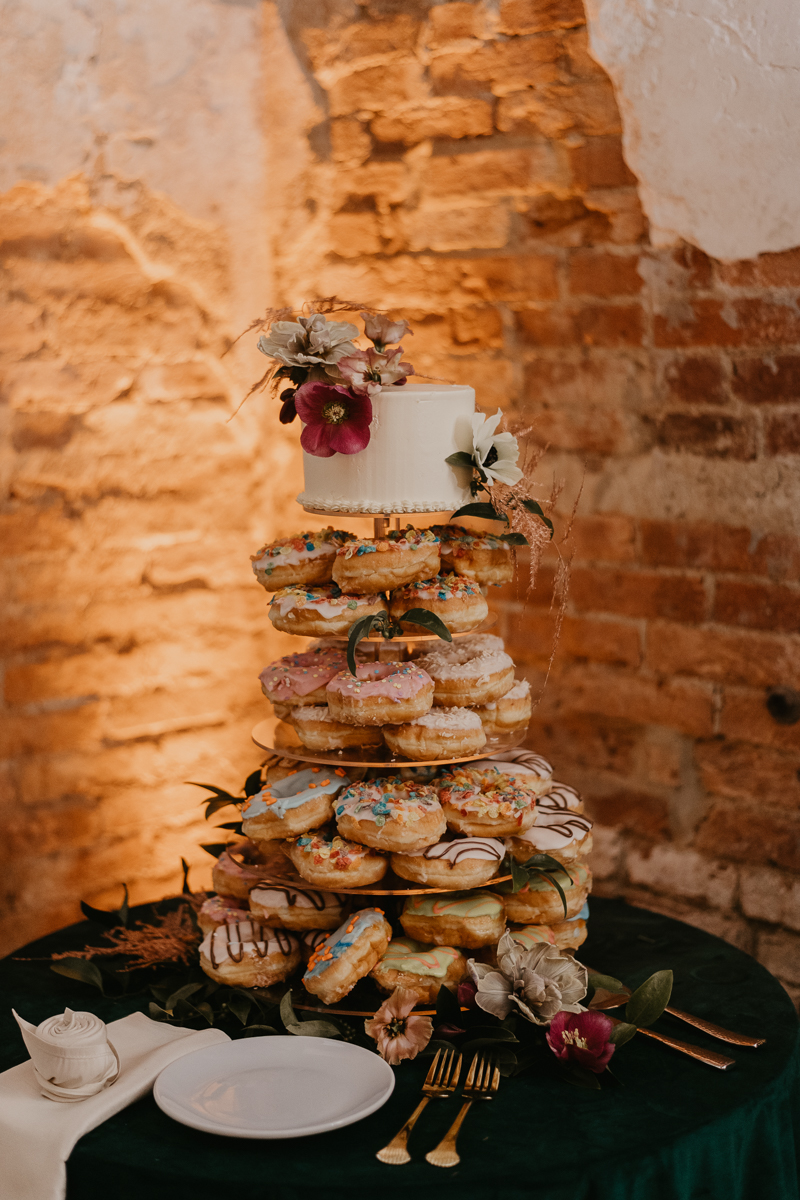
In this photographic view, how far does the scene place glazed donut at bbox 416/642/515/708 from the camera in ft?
4.99

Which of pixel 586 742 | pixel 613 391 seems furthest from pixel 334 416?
pixel 586 742

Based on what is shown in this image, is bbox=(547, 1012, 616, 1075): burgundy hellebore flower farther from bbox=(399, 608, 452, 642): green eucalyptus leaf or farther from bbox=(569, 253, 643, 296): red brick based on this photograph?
bbox=(569, 253, 643, 296): red brick

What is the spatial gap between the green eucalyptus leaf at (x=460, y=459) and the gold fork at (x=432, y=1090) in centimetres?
76

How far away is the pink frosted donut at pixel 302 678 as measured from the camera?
1523mm

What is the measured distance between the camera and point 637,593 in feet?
6.70

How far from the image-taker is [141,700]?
228cm

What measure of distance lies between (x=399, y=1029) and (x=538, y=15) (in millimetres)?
1727

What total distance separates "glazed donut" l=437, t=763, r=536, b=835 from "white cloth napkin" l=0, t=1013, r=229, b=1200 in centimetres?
44

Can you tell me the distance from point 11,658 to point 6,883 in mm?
430

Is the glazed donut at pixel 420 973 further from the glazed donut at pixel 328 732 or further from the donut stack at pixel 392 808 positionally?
the glazed donut at pixel 328 732

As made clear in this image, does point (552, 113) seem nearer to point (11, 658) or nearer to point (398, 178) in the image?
point (398, 178)

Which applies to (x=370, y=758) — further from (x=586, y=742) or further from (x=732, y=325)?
(x=732, y=325)

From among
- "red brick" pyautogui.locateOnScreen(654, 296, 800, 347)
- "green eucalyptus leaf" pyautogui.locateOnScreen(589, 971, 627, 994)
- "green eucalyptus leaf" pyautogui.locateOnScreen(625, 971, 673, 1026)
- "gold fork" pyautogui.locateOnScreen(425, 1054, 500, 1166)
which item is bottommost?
"gold fork" pyautogui.locateOnScreen(425, 1054, 500, 1166)

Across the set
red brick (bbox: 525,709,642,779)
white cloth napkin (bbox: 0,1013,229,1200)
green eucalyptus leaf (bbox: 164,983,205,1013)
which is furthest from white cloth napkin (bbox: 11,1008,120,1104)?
red brick (bbox: 525,709,642,779)
